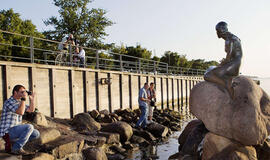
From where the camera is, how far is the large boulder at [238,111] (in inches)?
250

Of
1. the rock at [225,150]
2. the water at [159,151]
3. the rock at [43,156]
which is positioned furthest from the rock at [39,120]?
the rock at [225,150]

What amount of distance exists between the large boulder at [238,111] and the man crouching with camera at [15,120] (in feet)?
13.1

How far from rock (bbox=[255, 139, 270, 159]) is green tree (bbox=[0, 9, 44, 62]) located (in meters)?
26.7

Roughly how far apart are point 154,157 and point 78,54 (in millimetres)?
8096

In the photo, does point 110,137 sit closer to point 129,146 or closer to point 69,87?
point 129,146

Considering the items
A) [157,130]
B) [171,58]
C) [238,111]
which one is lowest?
[157,130]

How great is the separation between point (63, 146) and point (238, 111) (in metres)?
4.59

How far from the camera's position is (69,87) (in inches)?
557

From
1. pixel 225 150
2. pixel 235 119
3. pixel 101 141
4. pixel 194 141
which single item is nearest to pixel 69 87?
pixel 101 141

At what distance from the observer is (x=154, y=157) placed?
987 centimetres

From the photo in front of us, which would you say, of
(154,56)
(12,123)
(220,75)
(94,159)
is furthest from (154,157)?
(154,56)

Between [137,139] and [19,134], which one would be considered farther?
[137,139]

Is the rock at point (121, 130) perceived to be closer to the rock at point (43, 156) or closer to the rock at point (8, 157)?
the rock at point (43, 156)

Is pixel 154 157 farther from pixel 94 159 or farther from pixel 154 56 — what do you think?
pixel 154 56
